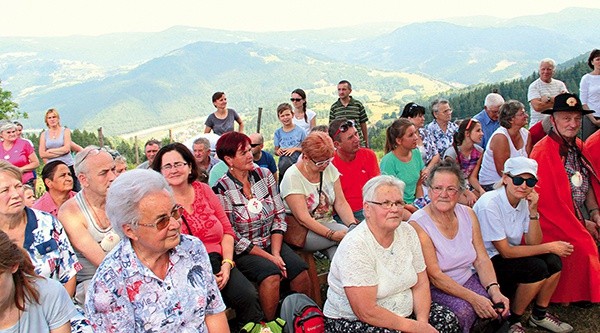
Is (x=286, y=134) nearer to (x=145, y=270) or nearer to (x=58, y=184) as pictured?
(x=58, y=184)

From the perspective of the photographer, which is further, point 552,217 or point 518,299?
point 552,217

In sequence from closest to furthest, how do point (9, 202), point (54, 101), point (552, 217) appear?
1. point (9, 202)
2. point (552, 217)
3. point (54, 101)

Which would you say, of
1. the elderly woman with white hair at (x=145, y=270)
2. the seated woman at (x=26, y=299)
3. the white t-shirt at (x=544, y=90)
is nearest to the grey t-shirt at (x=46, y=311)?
the seated woman at (x=26, y=299)

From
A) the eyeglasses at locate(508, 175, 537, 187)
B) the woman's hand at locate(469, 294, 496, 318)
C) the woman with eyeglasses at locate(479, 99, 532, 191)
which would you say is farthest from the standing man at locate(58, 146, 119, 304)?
the woman with eyeglasses at locate(479, 99, 532, 191)

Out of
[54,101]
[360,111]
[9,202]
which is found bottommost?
[54,101]

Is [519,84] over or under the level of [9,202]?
under

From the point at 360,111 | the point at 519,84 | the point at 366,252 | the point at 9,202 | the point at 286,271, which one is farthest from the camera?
the point at 519,84

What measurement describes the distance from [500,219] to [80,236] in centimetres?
276

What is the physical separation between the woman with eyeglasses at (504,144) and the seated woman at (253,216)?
7.51ft

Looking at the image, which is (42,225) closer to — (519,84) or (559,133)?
(559,133)

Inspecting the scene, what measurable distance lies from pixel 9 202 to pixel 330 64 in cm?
19945

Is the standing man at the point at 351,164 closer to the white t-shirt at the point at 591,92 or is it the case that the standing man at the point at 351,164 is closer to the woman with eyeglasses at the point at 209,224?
the woman with eyeglasses at the point at 209,224

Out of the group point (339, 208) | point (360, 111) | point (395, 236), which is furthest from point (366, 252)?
point (360, 111)

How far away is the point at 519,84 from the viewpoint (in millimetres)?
17547
